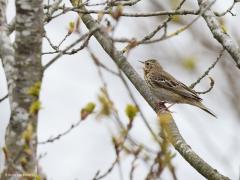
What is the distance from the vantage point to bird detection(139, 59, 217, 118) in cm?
1015

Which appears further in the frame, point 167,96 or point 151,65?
point 151,65

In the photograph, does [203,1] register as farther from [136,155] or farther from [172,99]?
[172,99]

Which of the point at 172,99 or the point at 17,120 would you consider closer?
the point at 17,120

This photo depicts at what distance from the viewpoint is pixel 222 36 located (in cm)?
604

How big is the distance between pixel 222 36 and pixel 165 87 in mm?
4743

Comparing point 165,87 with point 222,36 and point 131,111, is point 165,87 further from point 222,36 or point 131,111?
point 131,111

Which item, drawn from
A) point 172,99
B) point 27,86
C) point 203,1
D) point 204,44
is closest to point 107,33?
point 27,86

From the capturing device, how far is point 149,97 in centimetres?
709

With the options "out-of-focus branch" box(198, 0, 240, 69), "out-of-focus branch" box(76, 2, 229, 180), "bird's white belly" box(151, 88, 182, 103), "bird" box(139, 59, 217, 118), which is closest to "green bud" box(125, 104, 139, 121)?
"out-of-focus branch" box(76, 2, 229, 180)

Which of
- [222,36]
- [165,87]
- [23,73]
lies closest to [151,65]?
[165,87]

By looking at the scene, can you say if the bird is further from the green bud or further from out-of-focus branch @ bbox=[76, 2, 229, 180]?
the green bud

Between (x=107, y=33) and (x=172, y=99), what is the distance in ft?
21.7

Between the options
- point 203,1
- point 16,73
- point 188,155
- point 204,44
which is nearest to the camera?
point 16,73

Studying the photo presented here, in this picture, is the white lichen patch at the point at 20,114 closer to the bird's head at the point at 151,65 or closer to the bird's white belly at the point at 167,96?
the bird's white belly at the point at 167,96
